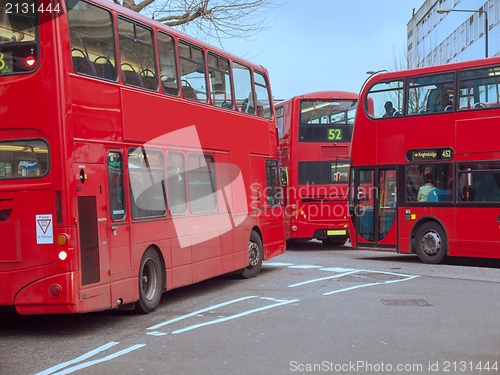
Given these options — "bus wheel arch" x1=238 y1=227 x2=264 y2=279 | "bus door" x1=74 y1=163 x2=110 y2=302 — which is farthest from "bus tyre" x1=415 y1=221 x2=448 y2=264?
"bus door" x1=74 y1=163 x2=110 y2=302

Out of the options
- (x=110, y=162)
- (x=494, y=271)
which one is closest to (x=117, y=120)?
(x=110, y=162)

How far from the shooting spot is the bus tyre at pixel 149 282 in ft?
36.8

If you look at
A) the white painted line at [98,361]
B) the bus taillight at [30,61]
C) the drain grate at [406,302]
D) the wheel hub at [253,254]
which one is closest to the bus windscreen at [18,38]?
the bus taillight at [30,61]

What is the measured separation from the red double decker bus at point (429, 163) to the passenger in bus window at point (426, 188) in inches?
0.9

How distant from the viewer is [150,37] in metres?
12.0

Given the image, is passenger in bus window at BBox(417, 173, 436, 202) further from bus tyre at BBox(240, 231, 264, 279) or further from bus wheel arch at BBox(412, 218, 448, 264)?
bus tyre at BBox(240, 231, 264, 279)

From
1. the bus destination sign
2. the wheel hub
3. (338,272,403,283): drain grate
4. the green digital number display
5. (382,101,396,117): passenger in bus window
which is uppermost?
(382,101,396,117): passenger in bus window

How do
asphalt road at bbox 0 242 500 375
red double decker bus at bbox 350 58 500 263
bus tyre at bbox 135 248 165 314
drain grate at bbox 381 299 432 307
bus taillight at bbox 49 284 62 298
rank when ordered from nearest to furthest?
asphalt road at bbox 0 242 500 375 < bus taillight at bbox 49 284 62 298 < bus tyre at bbox 135 248 165 314 < drain grate at bbox 381 299 432 307 < red double decker bus at bbox 350 58 500 263

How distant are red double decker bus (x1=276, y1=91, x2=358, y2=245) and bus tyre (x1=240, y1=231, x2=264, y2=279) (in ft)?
26.2

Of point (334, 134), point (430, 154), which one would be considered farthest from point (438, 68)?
point (334, 134)

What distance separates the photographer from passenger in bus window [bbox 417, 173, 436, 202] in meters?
18.7

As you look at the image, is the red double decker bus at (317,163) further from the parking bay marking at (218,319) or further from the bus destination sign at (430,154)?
the parking bay marking at (218,319)

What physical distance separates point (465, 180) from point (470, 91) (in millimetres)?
1964

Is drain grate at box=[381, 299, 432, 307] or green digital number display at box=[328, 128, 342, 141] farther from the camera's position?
green digital number display at box=[328, 128, 342, 141]
